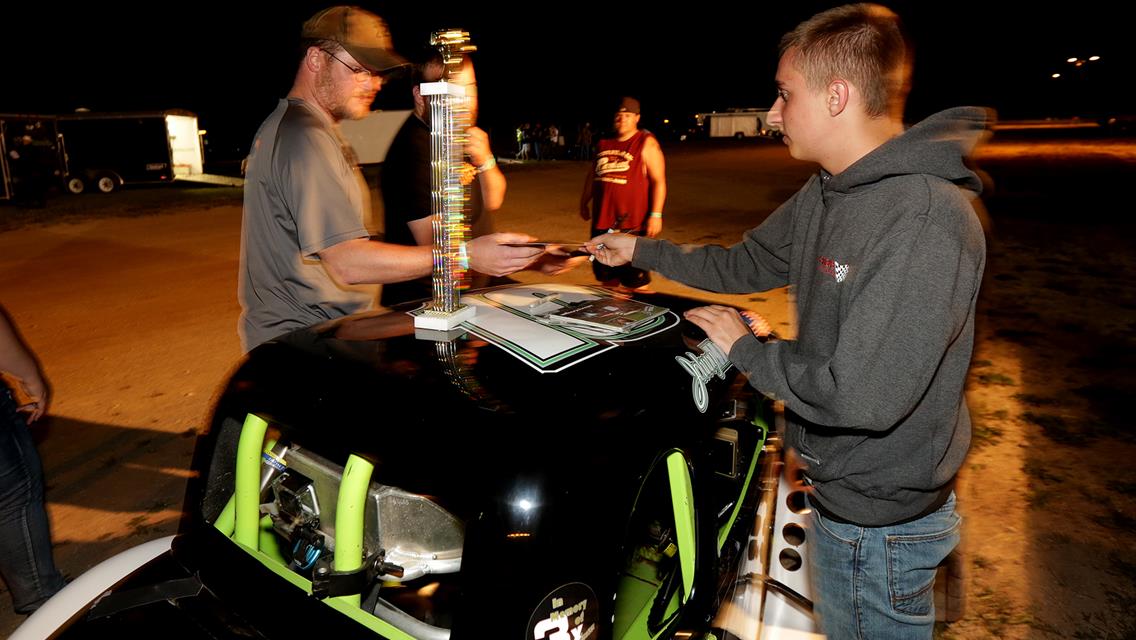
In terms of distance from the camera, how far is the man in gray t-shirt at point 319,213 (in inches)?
93.7

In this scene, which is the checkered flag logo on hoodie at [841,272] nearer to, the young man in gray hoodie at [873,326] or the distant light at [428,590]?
the young man in gray hoodie at [873,326]

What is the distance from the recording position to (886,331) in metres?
1.41

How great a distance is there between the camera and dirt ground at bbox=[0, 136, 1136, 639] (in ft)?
10.8

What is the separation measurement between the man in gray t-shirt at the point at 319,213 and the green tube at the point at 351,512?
112 cm

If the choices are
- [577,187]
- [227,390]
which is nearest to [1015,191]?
[577,187]

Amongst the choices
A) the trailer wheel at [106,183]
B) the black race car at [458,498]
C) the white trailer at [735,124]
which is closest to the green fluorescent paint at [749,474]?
the black race car at [458,498]

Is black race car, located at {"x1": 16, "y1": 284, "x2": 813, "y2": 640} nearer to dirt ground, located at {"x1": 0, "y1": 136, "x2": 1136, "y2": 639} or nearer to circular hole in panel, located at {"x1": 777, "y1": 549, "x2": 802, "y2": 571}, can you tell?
circular hole in panel, located at {"x1": 777, "y1": 549, "x2": 802, "y2": 571}

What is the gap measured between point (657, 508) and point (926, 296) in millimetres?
1026

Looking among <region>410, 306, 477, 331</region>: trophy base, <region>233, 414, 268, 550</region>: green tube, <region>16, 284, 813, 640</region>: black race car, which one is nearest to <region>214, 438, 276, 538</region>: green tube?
<region>16, 284, 813, 640</region>: black race car

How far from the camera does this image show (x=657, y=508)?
2092 millimetres

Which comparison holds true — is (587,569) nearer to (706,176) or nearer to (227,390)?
(227,390)

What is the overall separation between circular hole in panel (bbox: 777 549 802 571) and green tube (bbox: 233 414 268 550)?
1.48 m

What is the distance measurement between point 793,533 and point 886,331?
973 millimetres


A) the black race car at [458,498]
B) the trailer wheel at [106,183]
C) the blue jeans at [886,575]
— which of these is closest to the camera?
the black race car at [458,498]
